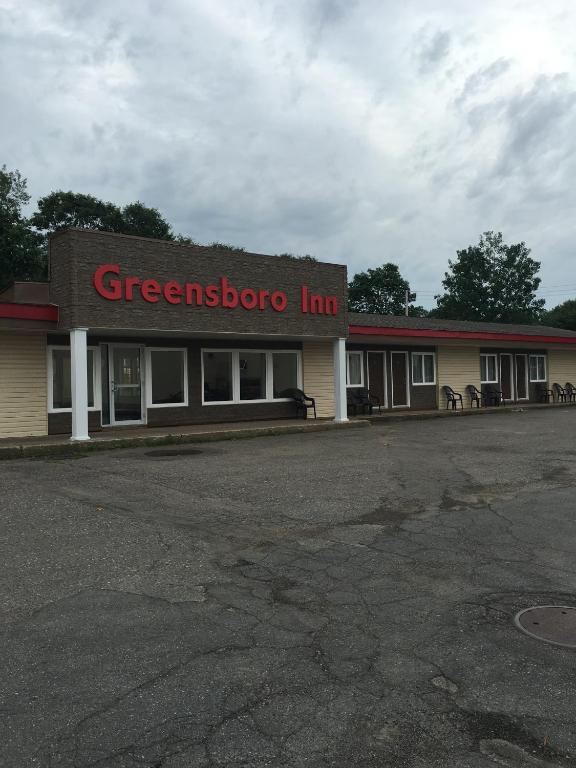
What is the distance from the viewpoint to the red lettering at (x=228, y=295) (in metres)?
16.2

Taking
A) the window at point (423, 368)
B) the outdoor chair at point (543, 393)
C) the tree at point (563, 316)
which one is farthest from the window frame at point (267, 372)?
the tree at point (563, 316)

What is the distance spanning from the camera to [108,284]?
561 inches

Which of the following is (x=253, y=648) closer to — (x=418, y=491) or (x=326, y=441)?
(x=418, y=491)

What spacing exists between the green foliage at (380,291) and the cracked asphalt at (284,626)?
53530 mm

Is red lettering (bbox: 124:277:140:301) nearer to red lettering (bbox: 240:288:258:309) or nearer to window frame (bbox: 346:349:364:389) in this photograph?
red lettering (bbox: 240:288:258:309)

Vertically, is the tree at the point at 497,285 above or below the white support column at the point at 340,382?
above

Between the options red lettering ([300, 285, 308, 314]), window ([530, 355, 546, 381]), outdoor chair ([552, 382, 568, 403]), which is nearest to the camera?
red lettering ([300, 285, 308, 314])

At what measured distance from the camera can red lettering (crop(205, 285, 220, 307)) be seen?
52.2 ft

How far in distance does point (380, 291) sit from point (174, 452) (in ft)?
165

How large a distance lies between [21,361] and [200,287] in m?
4.71

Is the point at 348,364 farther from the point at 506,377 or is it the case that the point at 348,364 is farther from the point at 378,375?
the point at 506,377

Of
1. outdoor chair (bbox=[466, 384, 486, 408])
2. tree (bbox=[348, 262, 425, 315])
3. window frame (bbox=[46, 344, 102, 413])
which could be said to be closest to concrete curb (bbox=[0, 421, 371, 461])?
window frame (bbox=[46, 344, 102, 413])

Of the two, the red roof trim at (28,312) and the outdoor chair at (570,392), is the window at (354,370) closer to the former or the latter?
the red roof trim at (28,312)

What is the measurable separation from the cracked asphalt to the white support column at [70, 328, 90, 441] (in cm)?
482
